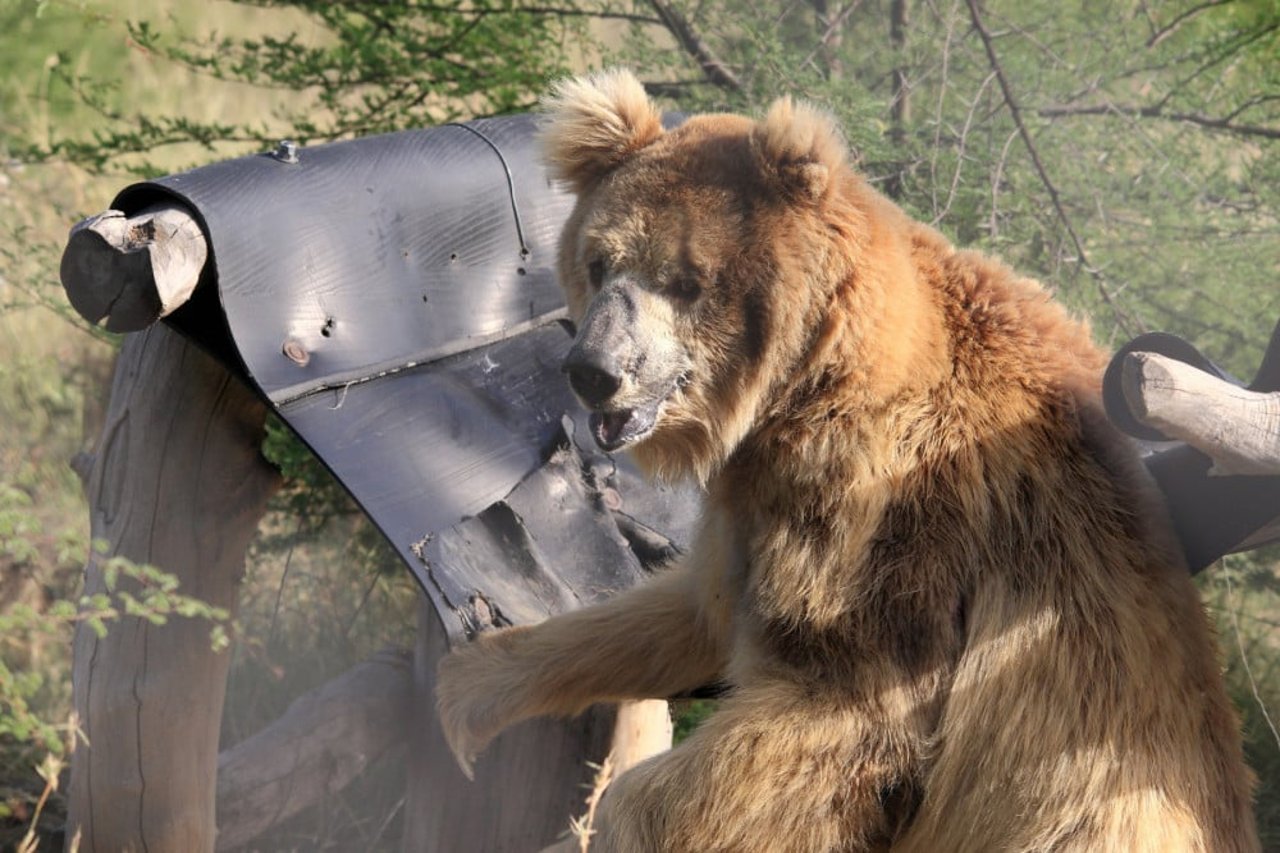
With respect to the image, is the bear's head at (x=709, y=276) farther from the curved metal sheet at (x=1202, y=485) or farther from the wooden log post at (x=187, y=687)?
the wooden log post at (x=187, y=687)

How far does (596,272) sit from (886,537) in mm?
1019

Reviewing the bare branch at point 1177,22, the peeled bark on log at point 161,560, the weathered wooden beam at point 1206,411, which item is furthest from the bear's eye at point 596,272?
the bare branch at point 1177,22

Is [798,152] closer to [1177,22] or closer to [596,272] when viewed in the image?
[596,272]

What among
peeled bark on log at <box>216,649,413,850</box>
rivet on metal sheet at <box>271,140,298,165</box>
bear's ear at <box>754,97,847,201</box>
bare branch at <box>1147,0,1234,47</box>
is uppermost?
bear's ear at <box>754,97,847,201</box>

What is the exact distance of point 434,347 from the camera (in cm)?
466

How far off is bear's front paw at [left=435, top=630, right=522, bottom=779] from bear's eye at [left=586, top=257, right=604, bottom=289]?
1.12 meters

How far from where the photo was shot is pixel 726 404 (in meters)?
3.62

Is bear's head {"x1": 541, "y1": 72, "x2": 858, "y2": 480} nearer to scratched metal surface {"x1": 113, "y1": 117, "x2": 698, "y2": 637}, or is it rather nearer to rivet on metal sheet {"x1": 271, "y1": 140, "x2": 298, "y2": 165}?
scratched metal surface {"x1": 113, "y1": 117, "x2": 698, "y2": 637}

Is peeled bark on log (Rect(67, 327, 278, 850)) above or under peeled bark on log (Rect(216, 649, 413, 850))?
above

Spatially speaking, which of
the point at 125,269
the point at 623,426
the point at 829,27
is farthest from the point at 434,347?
the point at 829,27

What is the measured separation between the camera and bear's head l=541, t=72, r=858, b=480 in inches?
137

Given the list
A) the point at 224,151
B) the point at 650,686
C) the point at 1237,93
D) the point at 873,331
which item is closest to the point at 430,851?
the point at 650,686

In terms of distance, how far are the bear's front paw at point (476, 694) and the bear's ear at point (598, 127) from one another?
4.56 feet

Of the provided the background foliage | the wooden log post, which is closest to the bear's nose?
the wooden log post
